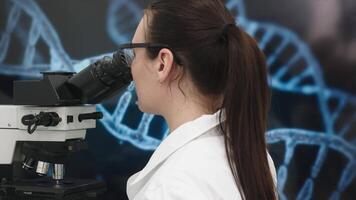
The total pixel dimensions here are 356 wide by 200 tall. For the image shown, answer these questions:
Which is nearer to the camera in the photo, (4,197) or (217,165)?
(217,165)

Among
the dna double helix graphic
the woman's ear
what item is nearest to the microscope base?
the dna double helix graphic

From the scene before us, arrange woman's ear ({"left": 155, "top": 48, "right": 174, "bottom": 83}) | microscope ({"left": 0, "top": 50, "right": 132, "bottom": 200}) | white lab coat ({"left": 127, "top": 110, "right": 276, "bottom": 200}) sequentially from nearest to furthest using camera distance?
white lab coat ({"left": 127, "top": 110, "right": 276, "bottom": 200})
woman's ear ({"left": 155, "top": 48, "right": 174, "bottom": 83})
microscope ({"left": 0, "top": 50, "right": 132, "bottom": 200})

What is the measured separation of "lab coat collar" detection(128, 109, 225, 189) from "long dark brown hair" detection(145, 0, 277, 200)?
26 millimetres

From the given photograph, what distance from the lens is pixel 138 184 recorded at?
77cm

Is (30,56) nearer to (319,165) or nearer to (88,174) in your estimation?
(88,174)

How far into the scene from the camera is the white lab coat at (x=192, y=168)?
0.64 meters

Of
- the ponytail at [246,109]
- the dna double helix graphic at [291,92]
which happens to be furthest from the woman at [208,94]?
the dna double helix graphic at [291,92]

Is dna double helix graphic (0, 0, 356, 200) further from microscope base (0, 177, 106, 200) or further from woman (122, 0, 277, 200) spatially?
woman (122, 0, 277, 200)

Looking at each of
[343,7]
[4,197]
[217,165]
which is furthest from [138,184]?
[343,7]

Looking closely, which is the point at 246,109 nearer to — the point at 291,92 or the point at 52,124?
the point at 52,124

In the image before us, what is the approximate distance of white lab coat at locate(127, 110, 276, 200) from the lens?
636 mm

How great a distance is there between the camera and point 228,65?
74 centimetres

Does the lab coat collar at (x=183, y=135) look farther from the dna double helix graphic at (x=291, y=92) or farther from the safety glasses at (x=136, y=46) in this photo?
the dna double helix graphic at (x=291, y=92)

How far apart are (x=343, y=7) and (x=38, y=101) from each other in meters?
1.04
